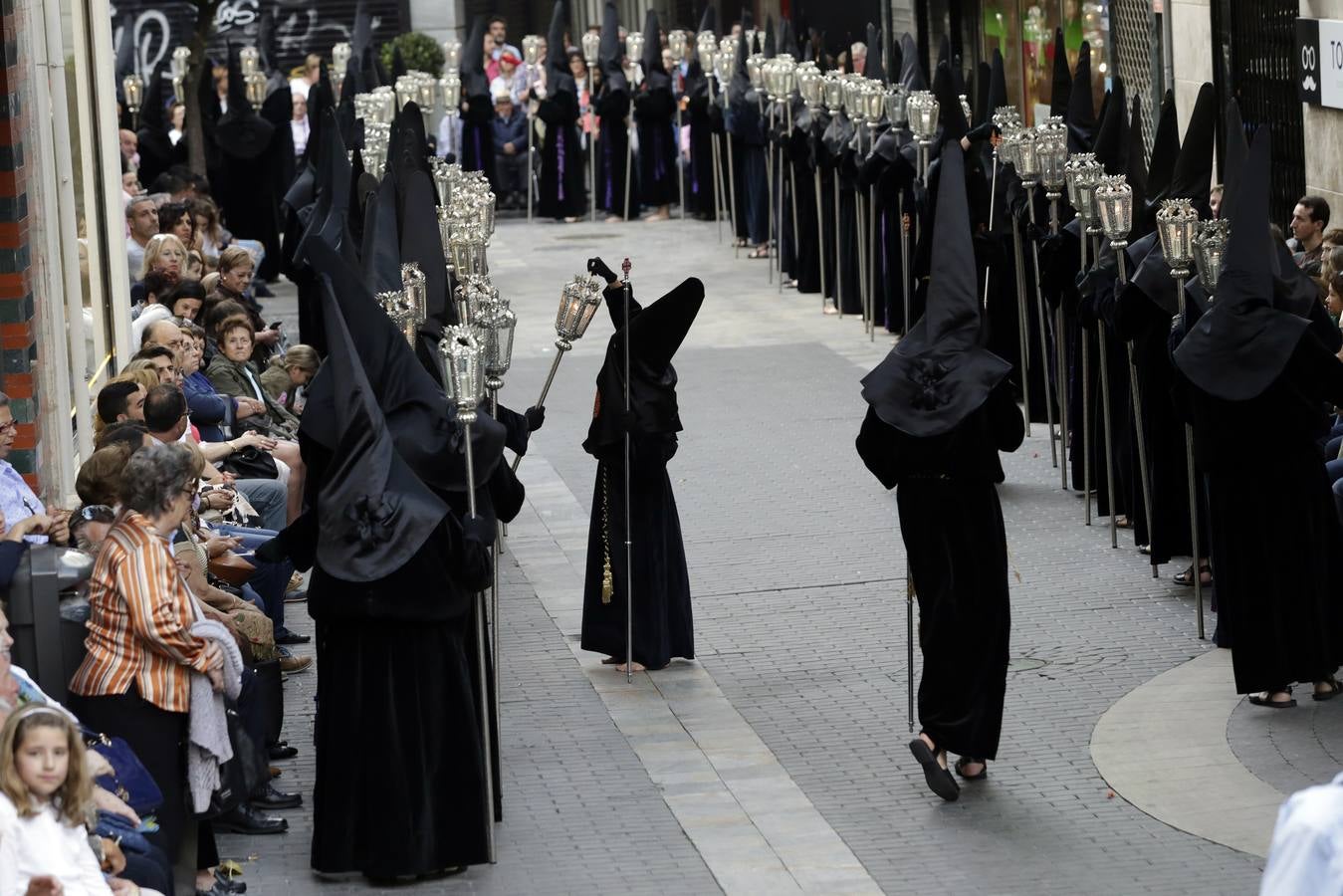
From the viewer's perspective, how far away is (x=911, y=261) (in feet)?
59.2

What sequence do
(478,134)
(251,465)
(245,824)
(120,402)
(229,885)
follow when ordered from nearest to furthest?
(229,885) → (245,824) → (120,402) → (251,465) → (478,134)

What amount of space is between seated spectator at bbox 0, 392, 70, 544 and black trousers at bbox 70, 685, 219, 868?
3.18ft

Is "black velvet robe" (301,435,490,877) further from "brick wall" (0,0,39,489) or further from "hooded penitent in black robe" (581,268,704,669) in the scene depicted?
"brick wall" (0,0,39,489)

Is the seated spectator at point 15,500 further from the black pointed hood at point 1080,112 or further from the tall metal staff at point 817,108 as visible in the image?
the tall metal staff at point 817,108

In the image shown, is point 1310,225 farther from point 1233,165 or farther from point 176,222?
point 176,222

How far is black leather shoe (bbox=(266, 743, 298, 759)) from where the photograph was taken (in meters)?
9.39

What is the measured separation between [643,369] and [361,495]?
3025 mm

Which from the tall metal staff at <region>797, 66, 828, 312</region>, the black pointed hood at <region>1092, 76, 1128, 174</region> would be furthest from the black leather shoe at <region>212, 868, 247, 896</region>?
the tall metal staff at <region>797, 66, 828, 312</region>

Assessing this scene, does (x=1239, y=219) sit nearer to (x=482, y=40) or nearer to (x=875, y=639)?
(x=875, y=639)

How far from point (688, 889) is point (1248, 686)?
2855 millimetres

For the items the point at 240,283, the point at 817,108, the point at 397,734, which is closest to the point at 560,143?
the point at 817,108

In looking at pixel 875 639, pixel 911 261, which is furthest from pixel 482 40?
pixel 875 639

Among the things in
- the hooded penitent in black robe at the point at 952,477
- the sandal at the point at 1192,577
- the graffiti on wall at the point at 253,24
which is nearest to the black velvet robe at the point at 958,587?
the hooded penitent in black robe at the point at 952,477

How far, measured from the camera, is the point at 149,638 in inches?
298
